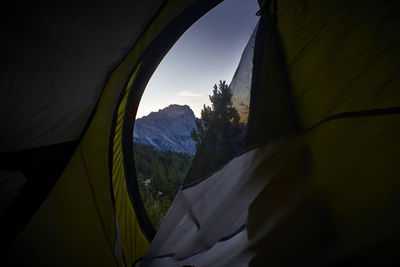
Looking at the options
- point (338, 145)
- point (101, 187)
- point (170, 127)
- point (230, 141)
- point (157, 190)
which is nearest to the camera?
point (338, 145)

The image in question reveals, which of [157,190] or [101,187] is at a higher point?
[101,187]

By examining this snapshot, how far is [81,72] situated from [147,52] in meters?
0.38

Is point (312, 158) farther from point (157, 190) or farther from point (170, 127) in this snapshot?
point (170, 127)

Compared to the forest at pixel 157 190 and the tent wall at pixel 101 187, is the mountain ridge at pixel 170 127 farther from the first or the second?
the tent wall at pixel 101 187

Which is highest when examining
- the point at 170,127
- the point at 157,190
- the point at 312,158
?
the point at 170,127

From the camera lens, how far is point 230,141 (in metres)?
0.74

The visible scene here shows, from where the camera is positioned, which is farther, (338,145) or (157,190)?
(157,190)

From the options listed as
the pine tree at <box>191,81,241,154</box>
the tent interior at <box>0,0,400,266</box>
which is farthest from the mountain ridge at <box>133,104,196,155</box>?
the pine tree at <box>191,81,241,154</box>

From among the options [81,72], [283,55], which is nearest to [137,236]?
[81,72]

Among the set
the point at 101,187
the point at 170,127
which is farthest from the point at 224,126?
the point at 170,127

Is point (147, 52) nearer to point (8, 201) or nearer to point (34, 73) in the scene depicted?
point (34, 73)

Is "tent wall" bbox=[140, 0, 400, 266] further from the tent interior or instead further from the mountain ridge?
the mountain ridge

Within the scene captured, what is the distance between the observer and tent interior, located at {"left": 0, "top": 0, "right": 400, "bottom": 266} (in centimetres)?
45

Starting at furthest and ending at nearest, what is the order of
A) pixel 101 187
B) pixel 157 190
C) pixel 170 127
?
pixel 170 127 → pixel 157 190 → pixel 101 187
